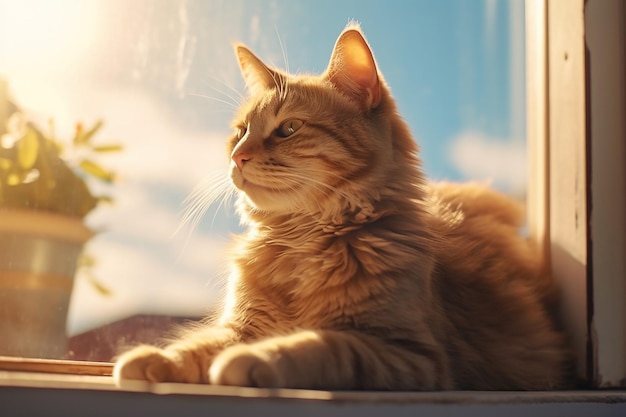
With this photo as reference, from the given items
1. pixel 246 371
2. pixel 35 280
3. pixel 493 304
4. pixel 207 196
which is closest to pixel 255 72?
pixel 207 196

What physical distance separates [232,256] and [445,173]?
3.41 ft

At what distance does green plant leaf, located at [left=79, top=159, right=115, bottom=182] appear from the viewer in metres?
2.08

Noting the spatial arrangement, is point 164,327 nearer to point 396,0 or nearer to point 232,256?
point 232,256

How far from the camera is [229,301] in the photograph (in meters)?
1.74

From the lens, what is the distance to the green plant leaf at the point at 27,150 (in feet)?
6.38

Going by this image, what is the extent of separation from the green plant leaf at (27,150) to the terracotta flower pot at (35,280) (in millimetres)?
153

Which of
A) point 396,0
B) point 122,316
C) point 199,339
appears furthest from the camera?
point 396,0

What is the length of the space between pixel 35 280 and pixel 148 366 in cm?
86

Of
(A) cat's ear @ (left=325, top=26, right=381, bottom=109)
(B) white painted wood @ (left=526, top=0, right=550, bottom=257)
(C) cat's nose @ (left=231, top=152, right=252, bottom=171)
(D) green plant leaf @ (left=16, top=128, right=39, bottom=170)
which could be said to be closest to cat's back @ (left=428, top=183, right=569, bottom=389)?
(B) white painted wood @ (left=526, top=0, right=550, bottom=257)

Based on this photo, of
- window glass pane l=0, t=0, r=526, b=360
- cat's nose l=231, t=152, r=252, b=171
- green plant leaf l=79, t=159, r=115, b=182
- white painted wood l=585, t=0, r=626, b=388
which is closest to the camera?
cat's nose l=231, t=152, r=252, b=171

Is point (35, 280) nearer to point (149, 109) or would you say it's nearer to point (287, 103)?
point (149, 109)

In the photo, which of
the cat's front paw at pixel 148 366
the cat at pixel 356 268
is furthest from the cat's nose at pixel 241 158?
the cat's front paw at pixel 148 366

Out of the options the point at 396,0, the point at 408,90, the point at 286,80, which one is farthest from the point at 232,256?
the point at 396,0

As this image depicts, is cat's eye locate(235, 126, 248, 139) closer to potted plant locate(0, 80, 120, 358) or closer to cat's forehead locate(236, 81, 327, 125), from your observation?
cat's forehead locate(236, 81, 327, 125)
